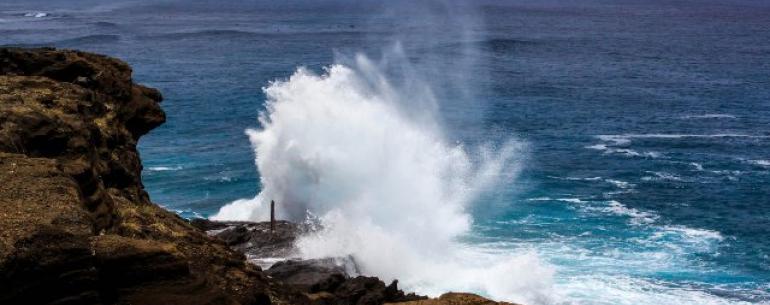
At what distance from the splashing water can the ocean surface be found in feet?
0.38

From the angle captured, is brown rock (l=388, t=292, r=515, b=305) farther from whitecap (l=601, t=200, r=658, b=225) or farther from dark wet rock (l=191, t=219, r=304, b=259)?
whitecap (l=601, t=200, r=658, b=225)

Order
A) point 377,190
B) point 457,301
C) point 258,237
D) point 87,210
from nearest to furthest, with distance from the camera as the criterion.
Result: point 457,301 → point 87,210 → point 258,237 → point 377,190

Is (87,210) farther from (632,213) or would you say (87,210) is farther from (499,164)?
(499,164)

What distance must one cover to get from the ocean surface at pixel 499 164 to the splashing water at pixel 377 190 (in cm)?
11

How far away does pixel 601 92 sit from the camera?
86312 millimetres

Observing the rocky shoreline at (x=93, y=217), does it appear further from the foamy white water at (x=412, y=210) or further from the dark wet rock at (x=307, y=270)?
the foamy white water at (x=412, y=210)

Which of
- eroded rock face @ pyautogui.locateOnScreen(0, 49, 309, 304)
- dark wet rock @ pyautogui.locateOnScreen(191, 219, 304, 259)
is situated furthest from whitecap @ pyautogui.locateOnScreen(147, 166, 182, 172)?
eroded rock face @ pyautogui.locateOnScreen(0, 49, 309, 304)

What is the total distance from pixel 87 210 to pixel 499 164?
48.0 m

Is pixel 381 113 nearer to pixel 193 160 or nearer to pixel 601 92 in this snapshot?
pixel 193 160

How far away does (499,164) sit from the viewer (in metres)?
60.2

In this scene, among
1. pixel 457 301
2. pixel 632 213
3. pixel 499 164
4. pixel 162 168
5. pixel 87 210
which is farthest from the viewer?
pixel 499 164

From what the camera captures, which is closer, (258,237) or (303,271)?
(303,271)

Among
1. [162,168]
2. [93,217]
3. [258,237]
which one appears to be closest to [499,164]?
[162,168]

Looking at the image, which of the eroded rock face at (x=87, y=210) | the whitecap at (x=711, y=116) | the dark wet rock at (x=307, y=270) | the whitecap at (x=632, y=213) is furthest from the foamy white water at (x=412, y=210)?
the eroded rock face at (x=87, y=210)
